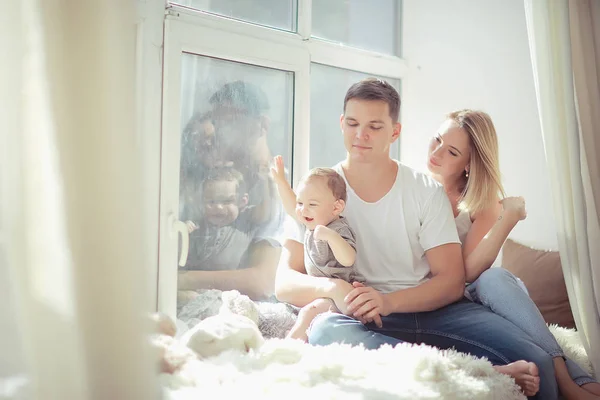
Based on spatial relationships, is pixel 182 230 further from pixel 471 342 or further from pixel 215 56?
pixel 471 342

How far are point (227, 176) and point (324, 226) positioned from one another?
1.80 ft

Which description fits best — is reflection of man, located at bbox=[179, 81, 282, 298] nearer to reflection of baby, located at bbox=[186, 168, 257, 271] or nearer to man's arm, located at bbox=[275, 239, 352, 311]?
reflection of baby, located at bbox=[186, 168, 257, 271]

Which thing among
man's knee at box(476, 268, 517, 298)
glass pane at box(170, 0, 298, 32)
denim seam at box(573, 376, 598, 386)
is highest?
glass pane at box(170, 0, 298, 32)

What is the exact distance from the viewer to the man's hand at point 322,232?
1588mm

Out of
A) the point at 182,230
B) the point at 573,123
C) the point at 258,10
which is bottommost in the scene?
the point at 182,230

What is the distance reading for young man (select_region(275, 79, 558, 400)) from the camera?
1568 millimetres

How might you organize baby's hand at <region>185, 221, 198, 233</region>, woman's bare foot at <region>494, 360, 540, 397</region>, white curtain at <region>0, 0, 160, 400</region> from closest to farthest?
1. white curtain at <region>0, 0, 160, 400</region>
2. woman's bare foot at <region>494, 360, 540, 397</region>
3. baby's hand at <region>185, 221, 198, 233</region>

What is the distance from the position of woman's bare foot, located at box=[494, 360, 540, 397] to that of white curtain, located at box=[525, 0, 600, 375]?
374 millimetres

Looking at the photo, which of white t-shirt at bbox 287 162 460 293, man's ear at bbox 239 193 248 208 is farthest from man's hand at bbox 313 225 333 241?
man's ear at bbox 239 193 248 208

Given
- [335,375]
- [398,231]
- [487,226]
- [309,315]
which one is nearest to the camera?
[335,375]

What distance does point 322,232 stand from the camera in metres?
1.59

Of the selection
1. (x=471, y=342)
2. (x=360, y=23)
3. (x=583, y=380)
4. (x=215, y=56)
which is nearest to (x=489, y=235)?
(x=471, y=342)

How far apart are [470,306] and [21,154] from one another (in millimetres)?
1324

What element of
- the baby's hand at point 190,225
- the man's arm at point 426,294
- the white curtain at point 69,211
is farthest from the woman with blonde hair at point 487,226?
the white curtain at point 69,211
